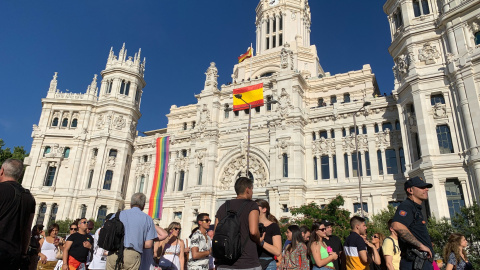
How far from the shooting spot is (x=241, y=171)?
35406mm

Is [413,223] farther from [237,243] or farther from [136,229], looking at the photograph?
[136,229]

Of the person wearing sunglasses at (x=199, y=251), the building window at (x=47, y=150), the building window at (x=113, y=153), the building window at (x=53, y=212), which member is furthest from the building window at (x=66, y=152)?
the person wearing sunglasses at (x=199, y=251)

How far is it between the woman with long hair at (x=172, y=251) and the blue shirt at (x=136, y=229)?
2077 millimetres

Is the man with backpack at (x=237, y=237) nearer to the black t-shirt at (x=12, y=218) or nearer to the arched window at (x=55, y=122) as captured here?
the black t-shirt at (x=12, y=218)

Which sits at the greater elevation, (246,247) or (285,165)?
(285,165)

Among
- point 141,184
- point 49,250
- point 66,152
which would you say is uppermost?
point 66,152

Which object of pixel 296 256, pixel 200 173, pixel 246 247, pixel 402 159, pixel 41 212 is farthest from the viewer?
pixel 41 212

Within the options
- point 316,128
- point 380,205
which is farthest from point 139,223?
point 316,128

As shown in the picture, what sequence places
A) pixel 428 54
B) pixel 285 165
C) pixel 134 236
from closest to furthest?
pixel 134 236
pixel 428 54
pixel 285 165

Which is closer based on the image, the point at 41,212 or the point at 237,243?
the point at 237,243

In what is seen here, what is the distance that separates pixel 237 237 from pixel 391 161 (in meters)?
29.1

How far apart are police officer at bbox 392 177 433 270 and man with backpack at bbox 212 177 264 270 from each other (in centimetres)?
224

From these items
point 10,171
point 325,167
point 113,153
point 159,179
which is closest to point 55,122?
point 113,153

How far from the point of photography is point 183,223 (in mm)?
35688
